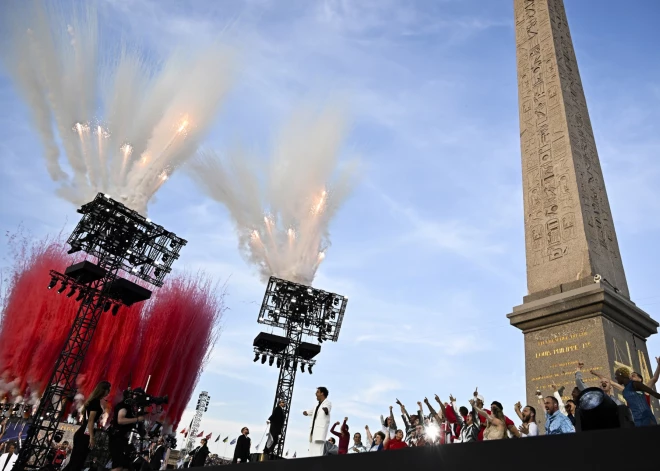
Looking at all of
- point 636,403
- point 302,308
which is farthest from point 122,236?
point 636,403

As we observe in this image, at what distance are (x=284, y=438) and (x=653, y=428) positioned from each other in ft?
61.2

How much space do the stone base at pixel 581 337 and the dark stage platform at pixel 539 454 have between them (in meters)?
5.46

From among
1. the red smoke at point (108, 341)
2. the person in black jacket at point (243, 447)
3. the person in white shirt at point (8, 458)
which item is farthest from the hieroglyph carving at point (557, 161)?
the red smoke at point (108, 341)

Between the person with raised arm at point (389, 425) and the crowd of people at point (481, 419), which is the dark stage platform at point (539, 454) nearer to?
the crowd of people at point (481, 419)

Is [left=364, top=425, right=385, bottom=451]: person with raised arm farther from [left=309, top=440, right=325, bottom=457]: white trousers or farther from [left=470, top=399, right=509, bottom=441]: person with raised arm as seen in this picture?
[left=470, top=399, right=509, bottom=441]: person with raised arm

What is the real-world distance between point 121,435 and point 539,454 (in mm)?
4935

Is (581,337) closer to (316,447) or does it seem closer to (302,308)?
(316,447)

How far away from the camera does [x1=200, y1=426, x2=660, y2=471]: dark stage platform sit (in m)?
2.43

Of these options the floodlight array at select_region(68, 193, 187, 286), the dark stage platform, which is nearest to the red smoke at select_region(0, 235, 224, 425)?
the floodlight array at select_region(68, 193, 187, 286)

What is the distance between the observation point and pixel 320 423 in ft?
25.1

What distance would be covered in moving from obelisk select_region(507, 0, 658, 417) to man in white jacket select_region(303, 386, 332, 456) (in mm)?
3583

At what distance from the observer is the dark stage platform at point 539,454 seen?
2.43m

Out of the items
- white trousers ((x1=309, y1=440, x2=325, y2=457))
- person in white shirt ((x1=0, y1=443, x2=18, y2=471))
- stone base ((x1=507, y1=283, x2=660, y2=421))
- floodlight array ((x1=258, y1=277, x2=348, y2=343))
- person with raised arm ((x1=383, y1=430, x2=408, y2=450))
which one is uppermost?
floodlight array ((x1=258, y1=277, x2=348, y2=343))

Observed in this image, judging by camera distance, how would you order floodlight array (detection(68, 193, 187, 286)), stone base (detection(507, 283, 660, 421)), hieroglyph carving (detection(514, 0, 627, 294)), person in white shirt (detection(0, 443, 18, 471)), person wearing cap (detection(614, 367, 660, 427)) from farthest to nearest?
1. floodlight array (detection(68, 193, 187, 286))
2. person in white shirt (detection(0, 443, 18, 471))
3. hieroglyph carving (detection(514, 0, 627, 294))
4. stone base (detection(507, 283, 660, 421))
5. person wearing cap (detection(614, 367, 660, 427))
